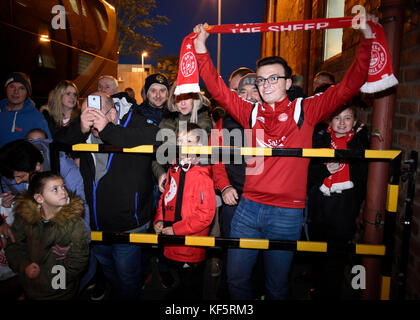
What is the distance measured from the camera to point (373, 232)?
232 cm

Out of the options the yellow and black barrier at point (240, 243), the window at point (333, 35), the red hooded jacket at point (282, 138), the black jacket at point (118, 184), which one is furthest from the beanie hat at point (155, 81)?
the window at point (333, 35)

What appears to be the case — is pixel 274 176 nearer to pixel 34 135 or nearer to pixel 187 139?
pixel 187 139

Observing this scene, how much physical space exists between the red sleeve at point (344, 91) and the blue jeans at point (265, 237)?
821 millimetres

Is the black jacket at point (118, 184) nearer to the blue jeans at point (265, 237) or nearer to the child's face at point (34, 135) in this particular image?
the blue jeans at point (265, 237)

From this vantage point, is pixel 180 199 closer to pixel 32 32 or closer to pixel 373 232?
pixel 373 232

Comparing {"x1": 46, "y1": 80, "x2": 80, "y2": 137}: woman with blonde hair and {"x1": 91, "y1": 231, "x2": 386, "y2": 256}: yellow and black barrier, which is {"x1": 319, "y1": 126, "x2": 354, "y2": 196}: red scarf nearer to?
{"x1": 91, "y1": 231, "x2": 386, "y2": 256}: yellow and black barrier

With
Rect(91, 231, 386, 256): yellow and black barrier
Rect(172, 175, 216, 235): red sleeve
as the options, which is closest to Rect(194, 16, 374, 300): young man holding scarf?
Rect(91, 231, 386, 256): yellow and black barrier

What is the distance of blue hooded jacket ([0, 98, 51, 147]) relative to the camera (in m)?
3.50

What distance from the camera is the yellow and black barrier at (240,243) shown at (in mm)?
2107

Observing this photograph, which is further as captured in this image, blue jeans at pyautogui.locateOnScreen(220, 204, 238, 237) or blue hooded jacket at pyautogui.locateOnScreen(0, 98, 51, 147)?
blue hooded jacket at pyautogui.locateOnScreen(0, 98, 51, 147)

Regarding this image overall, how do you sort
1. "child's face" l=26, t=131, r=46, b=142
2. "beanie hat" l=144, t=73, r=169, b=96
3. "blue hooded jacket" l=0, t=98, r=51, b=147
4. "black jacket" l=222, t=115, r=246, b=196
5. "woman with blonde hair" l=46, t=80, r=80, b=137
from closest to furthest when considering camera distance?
"black jacket" l=222, t=115, r=246, b=196 → "child's face" l=26, t=131, r=46, b=142 → "blue hooded jacket" l=0, t=98, r=51, b=147 → "woman with blonde hair" l=46, t=80, r=80, b=137 → "beanie hat" l=144, t=73, r=169, b=96

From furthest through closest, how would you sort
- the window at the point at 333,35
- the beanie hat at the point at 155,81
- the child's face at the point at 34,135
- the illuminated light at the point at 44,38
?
the illuminated light at the point at 44,38, the window at the point at 333,35, the beanie hat at the point at 155,81, the child's face at the point at 34,135

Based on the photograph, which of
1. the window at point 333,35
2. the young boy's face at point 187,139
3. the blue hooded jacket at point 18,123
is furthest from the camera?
the window at point 333,35

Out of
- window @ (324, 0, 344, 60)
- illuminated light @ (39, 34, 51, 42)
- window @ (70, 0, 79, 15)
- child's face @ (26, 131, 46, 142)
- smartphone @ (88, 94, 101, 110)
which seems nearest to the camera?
smartphone @ (88, 94, 101, 110)
